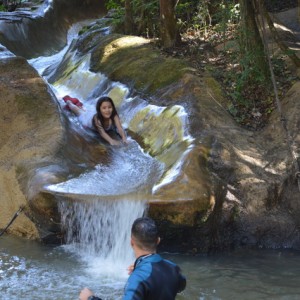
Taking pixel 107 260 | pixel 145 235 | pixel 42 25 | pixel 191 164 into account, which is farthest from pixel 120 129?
pixel 42 25

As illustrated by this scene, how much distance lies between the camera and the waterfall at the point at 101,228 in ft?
21.2

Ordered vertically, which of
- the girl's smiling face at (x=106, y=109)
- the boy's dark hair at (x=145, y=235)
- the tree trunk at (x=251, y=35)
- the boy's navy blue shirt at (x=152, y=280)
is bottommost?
the girl's smiling face at (x=106, y=109)

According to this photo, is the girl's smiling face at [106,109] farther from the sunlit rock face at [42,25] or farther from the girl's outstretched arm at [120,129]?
the sunlit rock face at [42,25]

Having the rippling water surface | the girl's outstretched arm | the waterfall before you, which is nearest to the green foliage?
the girl's outstretched arm

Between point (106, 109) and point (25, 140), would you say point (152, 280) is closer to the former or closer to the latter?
point (25, 140)

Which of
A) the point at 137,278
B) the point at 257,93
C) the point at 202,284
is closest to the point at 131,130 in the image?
the point at 257,93

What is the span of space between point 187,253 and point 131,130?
3.48 m

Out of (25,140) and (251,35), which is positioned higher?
(251,35)

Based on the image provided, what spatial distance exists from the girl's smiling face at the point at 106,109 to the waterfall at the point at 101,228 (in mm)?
3172

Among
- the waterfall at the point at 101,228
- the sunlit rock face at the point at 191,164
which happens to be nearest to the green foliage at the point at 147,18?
the sunlit rock face at the point at 191,164

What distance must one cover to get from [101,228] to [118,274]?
76 cm

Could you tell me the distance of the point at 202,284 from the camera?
228 inches

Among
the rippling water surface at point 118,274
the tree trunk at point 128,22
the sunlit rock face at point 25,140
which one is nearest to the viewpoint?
the rippling water surface at point 118,274

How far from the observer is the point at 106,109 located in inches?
372
